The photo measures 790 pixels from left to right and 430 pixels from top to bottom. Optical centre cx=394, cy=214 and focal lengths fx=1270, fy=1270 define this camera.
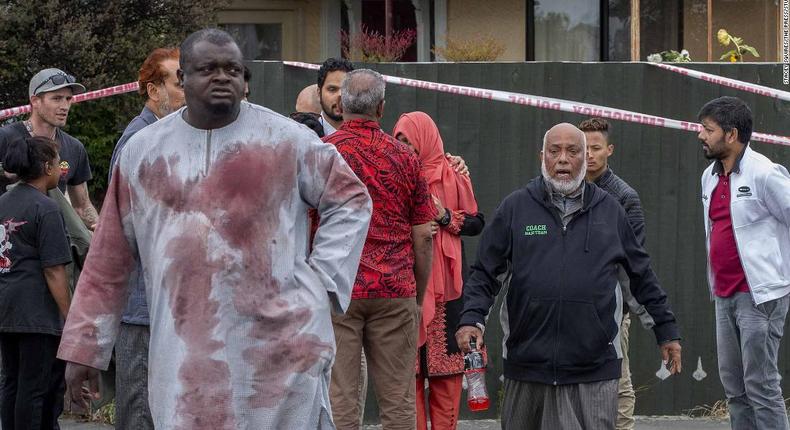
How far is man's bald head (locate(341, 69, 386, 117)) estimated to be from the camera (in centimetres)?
635

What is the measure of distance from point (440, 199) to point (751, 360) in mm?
1983

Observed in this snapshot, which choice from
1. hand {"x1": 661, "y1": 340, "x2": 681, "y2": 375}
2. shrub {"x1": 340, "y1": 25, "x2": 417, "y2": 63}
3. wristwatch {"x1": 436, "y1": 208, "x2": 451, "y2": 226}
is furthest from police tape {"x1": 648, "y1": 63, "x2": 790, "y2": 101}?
shrub {"x1": 340, "y1": 25, "x2": 417, "y2": 63}

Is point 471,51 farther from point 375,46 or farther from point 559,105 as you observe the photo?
point 559,105

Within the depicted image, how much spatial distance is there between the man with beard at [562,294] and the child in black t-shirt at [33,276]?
2.23m

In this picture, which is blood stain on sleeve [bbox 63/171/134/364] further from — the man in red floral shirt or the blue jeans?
the blue jeans

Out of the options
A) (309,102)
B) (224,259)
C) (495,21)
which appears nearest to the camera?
(224,259)

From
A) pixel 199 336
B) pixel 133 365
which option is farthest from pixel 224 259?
pixel 133 365

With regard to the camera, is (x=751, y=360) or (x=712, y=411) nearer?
(x=751, y=360)

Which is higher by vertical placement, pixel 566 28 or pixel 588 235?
pixel 566 28

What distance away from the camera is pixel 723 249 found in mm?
7363

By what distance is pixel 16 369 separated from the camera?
268 inches

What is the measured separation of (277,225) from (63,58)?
23.1ft

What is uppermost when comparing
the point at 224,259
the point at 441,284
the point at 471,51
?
the point at 471,51

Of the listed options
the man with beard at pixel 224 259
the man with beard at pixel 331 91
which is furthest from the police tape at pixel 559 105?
the man with beard at pixel 224 259
